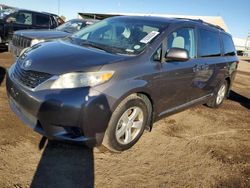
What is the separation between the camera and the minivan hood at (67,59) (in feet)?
11.4

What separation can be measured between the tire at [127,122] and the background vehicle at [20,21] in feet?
29.2

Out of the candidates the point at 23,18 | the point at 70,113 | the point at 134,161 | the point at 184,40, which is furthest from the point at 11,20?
the point at 134,161

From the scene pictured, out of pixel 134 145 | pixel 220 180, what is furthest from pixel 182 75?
pixel 220 180

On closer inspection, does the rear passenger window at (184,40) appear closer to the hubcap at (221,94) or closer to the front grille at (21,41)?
the hubcap at (221,94)

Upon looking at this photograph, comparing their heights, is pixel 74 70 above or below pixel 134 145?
above

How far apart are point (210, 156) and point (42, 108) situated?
2415mm

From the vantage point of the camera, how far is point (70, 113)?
3.26 metres

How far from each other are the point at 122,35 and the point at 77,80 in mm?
1512

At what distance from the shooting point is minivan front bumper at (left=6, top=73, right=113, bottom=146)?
128 inches

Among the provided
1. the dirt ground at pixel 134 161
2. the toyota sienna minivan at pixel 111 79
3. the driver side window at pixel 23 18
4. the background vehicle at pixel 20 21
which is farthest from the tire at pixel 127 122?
the driver side window at pixel 23 18

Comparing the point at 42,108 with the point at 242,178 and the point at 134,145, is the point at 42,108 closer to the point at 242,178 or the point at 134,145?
the point at 134,145

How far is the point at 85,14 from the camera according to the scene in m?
46.1

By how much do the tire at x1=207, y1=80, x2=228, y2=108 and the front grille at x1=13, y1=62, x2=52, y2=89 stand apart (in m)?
3.97

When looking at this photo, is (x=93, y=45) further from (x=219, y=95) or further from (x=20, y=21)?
(x=20, y=21)
